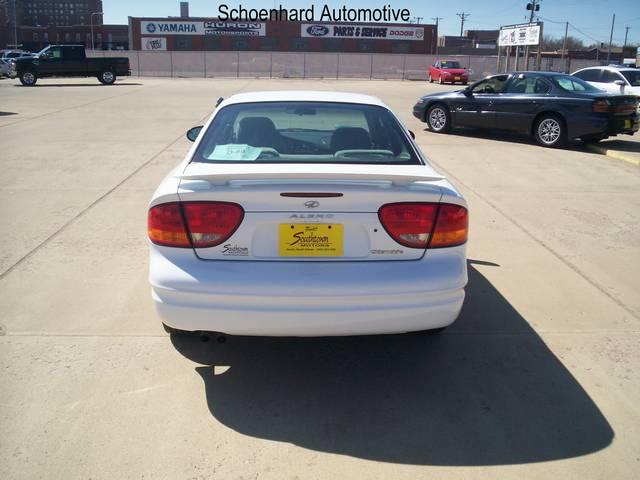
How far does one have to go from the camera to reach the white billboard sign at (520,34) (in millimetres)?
26344

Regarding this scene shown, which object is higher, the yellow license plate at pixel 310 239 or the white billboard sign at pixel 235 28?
the white billboard sign at pixel 235 28

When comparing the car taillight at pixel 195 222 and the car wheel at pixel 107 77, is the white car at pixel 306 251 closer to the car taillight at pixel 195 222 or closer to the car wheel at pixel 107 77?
the car taillight at pixel 195 222

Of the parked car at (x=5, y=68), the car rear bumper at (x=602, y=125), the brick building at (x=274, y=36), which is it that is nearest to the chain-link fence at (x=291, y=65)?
the parked car at (x=5, y=68)

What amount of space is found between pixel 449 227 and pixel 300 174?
2.75 feet

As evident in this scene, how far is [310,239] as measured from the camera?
296 centimetres

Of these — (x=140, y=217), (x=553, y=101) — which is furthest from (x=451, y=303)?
(x=553, y=101)

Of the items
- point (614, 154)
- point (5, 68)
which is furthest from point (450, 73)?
point (614, 154)

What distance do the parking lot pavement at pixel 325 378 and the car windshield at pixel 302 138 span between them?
1181 mm

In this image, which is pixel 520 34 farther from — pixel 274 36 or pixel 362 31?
pixel 274 36

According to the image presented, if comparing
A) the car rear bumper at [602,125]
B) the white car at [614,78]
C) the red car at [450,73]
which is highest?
the red car at [450,73]

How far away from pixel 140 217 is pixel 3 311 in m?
2.39

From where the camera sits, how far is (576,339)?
12.8 ft

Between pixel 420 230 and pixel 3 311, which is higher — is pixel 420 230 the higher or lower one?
the higher one

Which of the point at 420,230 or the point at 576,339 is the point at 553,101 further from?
the point at 420,230
